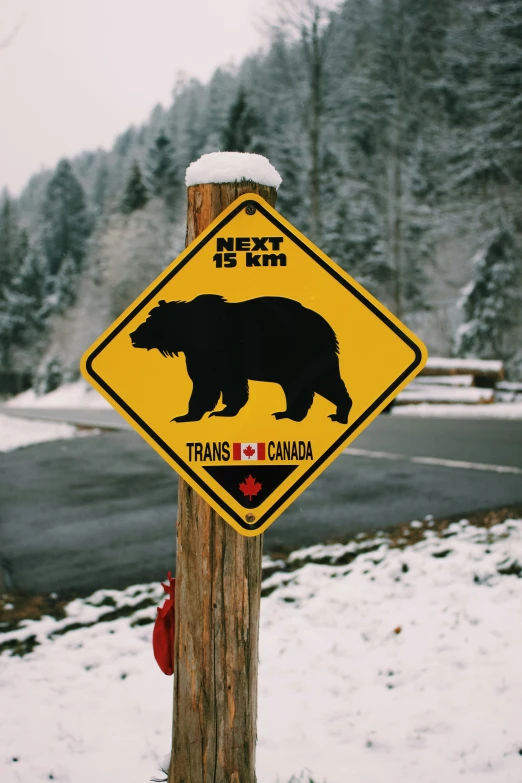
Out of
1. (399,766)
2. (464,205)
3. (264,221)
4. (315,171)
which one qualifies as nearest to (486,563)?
(399,766)

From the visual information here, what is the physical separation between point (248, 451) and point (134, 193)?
46867 millimetres

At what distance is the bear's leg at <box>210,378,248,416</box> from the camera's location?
177 cm

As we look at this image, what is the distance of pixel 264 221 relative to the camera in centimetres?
183

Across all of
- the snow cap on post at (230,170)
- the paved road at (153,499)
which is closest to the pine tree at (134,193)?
the paved road at (153,499)

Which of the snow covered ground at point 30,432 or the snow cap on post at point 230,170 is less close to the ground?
the snow cap on post at point 230,170

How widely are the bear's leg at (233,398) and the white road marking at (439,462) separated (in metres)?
6.40

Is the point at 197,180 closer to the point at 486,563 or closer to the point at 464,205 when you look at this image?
the point at 486,563

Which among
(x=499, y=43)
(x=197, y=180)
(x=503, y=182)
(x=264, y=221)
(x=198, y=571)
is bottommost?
(x=198, y=571)

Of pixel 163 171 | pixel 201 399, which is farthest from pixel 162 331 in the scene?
pixel 163 171

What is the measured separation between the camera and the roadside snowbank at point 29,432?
12.5 meters

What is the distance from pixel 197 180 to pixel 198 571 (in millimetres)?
1128

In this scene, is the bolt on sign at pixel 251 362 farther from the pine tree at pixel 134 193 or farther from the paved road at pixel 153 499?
the pine tree at pixel 134 193

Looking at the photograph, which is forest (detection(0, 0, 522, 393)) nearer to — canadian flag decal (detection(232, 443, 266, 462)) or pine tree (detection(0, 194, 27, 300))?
pine tree (detection(0, 194, 27, 300))

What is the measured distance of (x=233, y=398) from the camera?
177 cm
